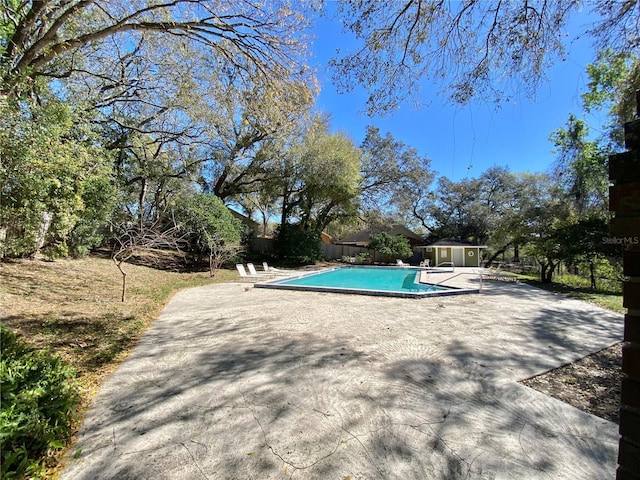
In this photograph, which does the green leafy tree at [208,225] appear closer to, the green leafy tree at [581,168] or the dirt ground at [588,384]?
the dirt ground at [588,384]

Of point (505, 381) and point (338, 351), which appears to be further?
point (338, 351)

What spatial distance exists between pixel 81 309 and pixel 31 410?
4186 millimetres

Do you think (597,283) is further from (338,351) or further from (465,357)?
(338,351)

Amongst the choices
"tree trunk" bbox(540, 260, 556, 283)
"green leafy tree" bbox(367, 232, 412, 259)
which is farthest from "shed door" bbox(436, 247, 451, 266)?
"tree trunk" bbox(540, 260, 556, 283)

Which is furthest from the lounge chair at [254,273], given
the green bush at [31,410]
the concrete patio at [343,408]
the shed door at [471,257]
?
the shed door at [471,257]

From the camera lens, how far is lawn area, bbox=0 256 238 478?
3443 mm

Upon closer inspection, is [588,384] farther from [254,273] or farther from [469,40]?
[254,273]

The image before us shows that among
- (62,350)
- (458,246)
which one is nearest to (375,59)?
(62,350)

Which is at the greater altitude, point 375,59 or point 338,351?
point 375,59

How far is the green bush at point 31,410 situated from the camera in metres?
1.59

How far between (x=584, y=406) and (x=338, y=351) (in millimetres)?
2354

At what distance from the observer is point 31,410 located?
1.82 m

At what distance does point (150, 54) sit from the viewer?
6953mm

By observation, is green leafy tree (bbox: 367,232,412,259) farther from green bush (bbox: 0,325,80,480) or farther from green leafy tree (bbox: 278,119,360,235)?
green bush (bbox: 0,325,80,480)
